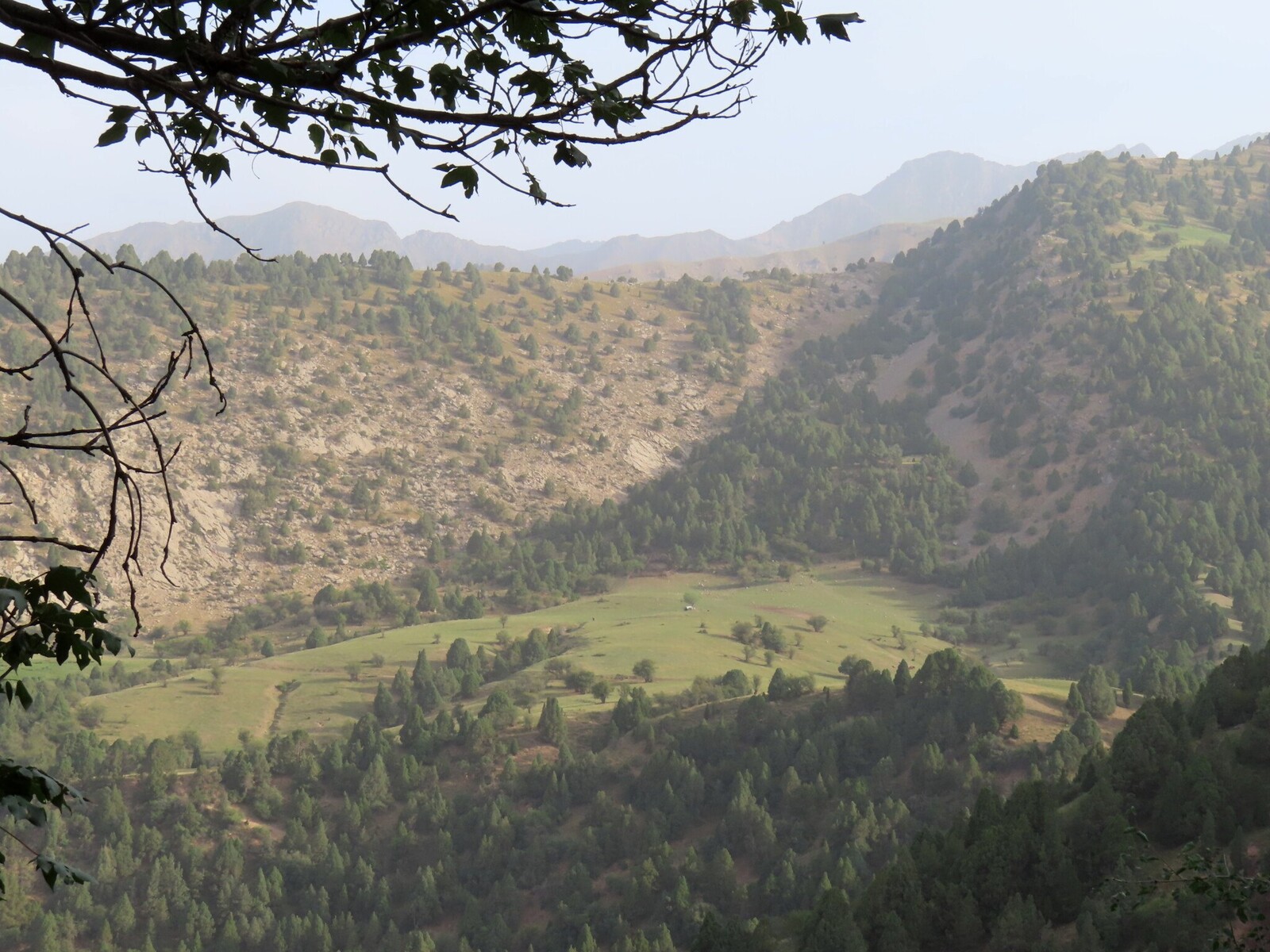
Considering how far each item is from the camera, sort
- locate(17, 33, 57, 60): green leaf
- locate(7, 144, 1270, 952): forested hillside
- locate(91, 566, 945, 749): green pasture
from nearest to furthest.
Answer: locate(17, 33, 57, 60): green leaf
locate(7, 144, 1270, 952): forested hillside
locate(91, 566, 945, 749): green pasture

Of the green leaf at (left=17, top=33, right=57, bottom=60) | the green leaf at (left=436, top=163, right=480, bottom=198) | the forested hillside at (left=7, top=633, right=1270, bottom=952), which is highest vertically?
the green leaf at (left=17, top=33, right=57, bottom=60)

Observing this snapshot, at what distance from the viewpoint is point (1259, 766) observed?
2433 cm

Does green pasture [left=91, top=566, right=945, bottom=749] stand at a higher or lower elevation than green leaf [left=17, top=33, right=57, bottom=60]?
lower

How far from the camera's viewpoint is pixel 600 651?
Answer: 65.8 metres

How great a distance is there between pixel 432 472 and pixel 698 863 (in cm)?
6617

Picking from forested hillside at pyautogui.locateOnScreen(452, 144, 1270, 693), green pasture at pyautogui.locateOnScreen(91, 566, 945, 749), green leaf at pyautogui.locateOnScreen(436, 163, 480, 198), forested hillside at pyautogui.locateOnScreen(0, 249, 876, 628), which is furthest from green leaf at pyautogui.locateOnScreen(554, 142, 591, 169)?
forested hillside at pyautogui.locateOnScreen(0, 249, 876, 628)

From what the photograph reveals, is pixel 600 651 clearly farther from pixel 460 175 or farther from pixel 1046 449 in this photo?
pixel 460 175

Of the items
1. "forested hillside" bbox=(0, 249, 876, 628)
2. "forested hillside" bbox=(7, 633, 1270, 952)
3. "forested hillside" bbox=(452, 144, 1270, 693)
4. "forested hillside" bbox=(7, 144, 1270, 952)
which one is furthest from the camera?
"forested hillside" bbox=(0, 249, 876, 628)

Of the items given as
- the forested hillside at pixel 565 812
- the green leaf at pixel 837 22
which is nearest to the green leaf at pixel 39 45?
the green leaf at pixel 837 22

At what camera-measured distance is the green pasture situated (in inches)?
2339

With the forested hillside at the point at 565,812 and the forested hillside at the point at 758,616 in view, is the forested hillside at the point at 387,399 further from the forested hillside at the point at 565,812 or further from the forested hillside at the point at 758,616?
the forested hillside at the point at 565,812

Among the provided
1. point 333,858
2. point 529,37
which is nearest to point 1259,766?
point 529,37

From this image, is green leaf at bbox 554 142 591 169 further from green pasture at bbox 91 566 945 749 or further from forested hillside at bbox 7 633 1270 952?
green pasture at bbox 91 566 945 749

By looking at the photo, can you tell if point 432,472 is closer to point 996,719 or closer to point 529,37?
point 996,719
